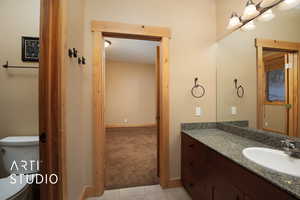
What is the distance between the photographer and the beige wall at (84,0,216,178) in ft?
6.06

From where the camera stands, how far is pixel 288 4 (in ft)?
4.01

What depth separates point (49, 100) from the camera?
1002 millimetres

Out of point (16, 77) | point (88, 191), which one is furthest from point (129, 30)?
point (88, 191)

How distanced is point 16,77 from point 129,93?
3.89m

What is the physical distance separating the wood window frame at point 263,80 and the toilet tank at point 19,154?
2531mm

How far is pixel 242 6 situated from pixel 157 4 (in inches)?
41.3

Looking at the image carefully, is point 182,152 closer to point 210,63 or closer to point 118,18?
point 210,63

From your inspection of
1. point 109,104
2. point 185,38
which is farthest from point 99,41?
point 109,104

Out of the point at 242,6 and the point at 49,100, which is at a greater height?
the point at 242,6

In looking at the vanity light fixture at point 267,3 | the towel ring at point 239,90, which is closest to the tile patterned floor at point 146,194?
the towel ring at point 239,90

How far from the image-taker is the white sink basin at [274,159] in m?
1.00

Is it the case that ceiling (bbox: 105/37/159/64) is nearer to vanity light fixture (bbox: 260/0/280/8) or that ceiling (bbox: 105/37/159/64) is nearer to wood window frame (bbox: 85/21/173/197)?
wood window frame (bbox: 85/21/173/197)

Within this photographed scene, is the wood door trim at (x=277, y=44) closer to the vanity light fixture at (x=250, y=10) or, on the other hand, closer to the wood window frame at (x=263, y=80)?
the wood window frame at (x=263, y=80)

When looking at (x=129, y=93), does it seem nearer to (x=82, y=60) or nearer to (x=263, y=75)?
(x=82, y=60)
